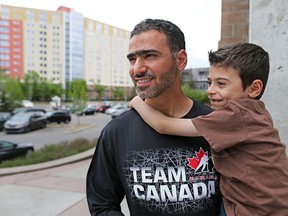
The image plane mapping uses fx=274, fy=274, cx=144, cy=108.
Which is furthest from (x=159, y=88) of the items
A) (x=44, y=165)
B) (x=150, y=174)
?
(x=44, y=165)

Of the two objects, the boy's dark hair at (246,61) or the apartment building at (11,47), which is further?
the apartment building at (11,47)

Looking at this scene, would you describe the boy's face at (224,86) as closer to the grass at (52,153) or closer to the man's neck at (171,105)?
the man's neck at (171,105)

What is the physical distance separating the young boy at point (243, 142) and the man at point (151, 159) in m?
0.07

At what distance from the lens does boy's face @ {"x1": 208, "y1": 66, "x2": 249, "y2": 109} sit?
134cm

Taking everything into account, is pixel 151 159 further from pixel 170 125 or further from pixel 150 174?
pixel 170 125

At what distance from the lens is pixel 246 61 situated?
132 cm

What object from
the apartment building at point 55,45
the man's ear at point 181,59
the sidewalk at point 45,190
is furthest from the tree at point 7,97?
the apartment building at point 55,45

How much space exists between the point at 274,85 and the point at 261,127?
4.90 feet

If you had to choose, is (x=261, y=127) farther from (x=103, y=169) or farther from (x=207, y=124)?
(x=103, y=169)

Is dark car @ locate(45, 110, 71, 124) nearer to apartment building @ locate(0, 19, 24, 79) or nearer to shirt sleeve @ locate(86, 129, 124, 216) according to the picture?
shirt sleeve @ locate(86, 129, 124, 216)

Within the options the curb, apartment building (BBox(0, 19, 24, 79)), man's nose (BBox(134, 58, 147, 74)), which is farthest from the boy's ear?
apartment building (BBox(0, 19, 24, 79))

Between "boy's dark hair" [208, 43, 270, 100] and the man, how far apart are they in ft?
0.72

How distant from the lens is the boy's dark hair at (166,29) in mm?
1315

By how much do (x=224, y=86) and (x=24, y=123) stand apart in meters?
22.2
